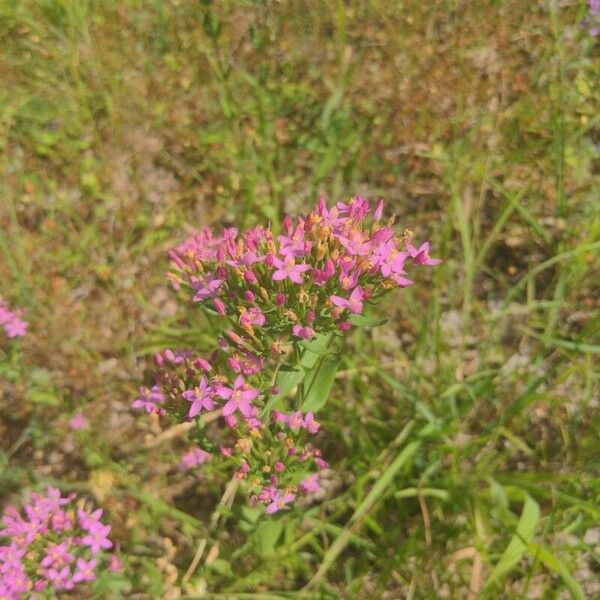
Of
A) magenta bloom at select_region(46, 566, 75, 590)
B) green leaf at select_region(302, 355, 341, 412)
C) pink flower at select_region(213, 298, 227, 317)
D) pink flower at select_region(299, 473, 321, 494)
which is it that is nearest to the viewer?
pink flower at select_region(213, 298, 227, 317)

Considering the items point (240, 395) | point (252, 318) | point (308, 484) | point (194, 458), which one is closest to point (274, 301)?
point (252, 318)

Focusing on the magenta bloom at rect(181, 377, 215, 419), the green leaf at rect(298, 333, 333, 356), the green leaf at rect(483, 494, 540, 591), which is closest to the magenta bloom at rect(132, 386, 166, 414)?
the magenta bloom at rect(181, 377, 215, 419)

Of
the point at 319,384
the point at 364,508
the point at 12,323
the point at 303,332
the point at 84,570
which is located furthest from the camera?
the point at 12,323

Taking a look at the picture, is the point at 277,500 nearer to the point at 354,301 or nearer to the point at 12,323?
the point at 354,301

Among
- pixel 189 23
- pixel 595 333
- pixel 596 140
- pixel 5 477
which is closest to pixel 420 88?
pixel 596 140

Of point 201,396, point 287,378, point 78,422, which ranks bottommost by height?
point 78,422

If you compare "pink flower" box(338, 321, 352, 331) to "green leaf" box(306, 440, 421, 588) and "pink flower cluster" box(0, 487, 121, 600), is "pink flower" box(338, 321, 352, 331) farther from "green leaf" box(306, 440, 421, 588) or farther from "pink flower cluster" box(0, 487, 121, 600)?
"pink flower cluster" box(0, 487, 121, 600)
